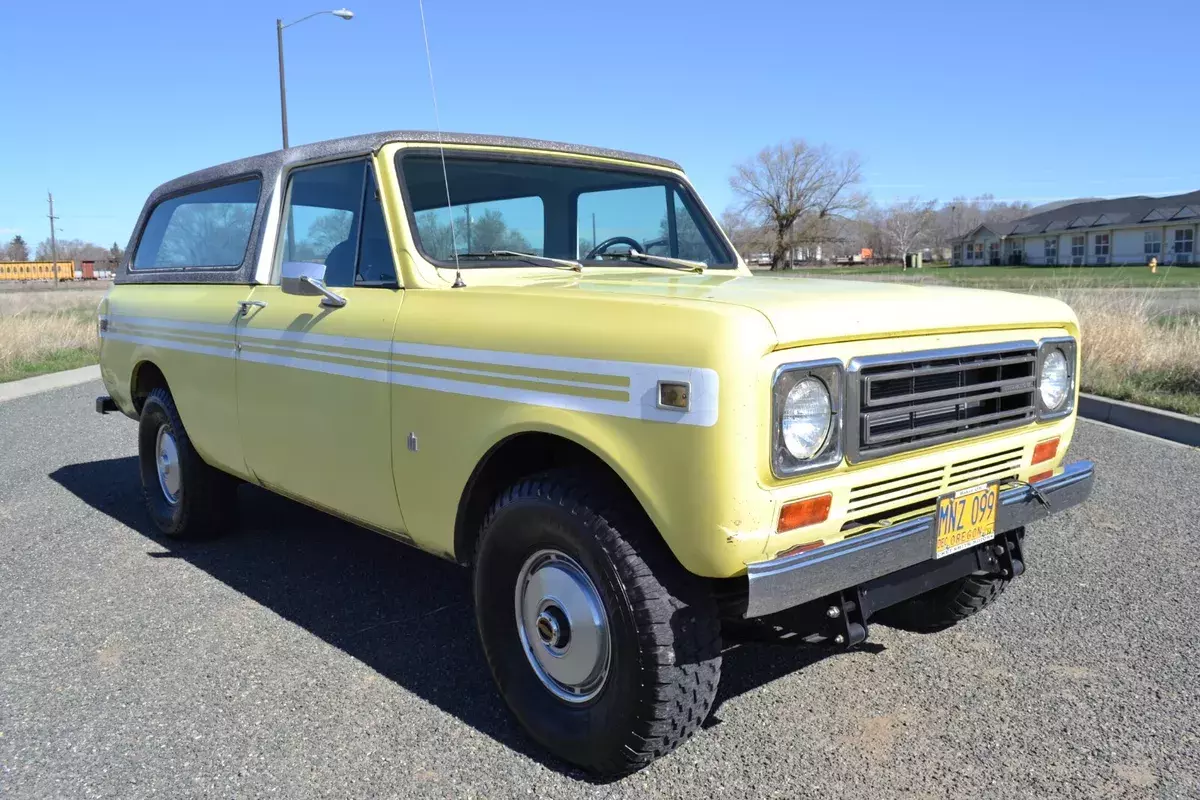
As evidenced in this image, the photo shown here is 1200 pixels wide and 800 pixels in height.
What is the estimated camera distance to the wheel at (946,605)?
137 inches

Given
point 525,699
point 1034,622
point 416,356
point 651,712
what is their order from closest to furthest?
point 651,712 < point 525,699 < point 416,356 < point 1034,622

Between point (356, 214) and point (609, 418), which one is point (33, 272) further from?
point (609, 418)

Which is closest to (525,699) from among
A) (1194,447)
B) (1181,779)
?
(1181,779)

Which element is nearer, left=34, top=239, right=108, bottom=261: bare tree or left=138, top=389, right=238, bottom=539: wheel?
left=138, top=389, right=238, bottom=539: wheel

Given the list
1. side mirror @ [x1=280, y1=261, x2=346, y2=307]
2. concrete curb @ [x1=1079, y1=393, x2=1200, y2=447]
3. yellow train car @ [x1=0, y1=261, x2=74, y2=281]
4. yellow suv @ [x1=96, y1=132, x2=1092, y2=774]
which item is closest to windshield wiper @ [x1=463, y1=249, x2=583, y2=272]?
yellow suv @ [x1=96, y1=132, x2=1092, y2=774]

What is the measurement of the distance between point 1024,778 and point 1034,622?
1256 millimetres

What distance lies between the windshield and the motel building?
218ft

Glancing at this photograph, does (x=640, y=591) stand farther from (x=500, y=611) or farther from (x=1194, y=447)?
(x=1194, y=447)

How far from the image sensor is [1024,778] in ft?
8.59

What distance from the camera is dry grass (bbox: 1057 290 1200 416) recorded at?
27.3 feet

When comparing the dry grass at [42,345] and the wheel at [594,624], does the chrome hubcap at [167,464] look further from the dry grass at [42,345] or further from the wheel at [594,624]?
the dry grass at [42,345]

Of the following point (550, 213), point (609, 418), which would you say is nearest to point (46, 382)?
point (550, 213)

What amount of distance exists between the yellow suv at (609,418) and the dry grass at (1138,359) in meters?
5.86

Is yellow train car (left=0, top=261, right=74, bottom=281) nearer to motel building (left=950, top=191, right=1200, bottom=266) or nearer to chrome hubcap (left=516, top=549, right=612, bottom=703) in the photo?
motel building (left=950, top=191, right=1200, bottom=266)
